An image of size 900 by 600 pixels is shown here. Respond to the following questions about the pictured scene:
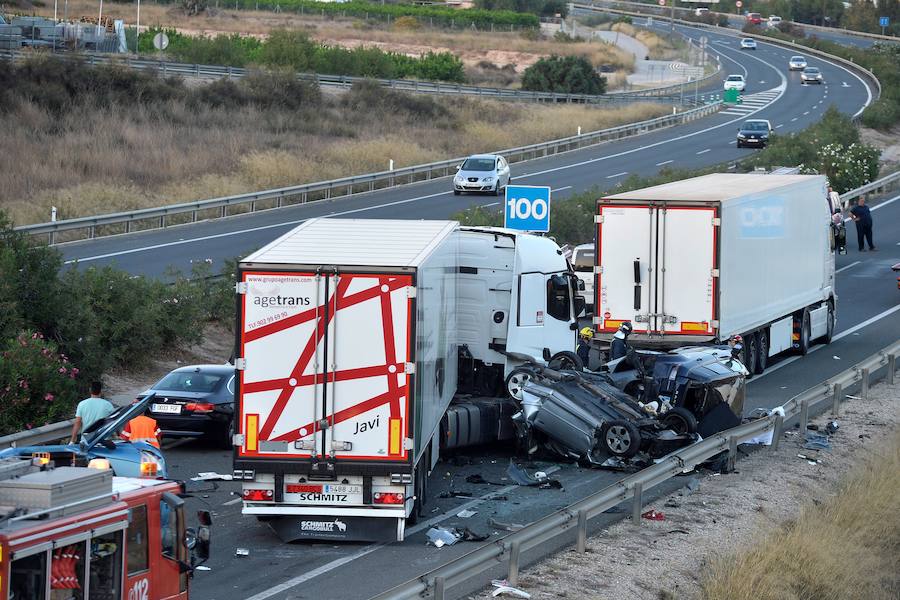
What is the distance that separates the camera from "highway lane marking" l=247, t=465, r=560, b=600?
11.5 metres

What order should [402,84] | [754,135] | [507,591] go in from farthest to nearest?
[402,84] → [754,135] → [507,591]

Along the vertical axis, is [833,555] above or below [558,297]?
below

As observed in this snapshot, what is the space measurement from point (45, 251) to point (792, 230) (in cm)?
1351

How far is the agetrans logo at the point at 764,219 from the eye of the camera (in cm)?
2236

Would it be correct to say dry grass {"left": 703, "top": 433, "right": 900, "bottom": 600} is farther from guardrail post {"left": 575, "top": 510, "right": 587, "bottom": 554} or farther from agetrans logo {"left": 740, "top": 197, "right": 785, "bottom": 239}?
agetrans logo {"left": 740, "top": 197, "right": 785, "bottom": 239}

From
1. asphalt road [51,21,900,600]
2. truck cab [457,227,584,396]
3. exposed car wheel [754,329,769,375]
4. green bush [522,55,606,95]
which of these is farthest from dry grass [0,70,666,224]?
truck cab [457,227,584,396]

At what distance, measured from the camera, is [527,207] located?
24.5 metres

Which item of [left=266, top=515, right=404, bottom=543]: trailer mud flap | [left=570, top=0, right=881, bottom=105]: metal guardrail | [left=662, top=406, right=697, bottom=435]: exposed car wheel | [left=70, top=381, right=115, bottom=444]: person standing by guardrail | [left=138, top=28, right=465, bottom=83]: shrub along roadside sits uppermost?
[left=570, top=0, right=881, bottom=105]: metal guardrail

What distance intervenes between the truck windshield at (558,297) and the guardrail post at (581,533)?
665 centimetres

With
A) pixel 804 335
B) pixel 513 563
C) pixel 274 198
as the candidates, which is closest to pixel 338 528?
pixel 513 563

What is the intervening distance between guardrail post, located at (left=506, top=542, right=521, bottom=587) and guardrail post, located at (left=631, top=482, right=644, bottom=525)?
8.03ft

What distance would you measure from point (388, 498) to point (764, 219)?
12.7m

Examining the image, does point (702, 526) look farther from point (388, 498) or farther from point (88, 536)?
point (88, 536)

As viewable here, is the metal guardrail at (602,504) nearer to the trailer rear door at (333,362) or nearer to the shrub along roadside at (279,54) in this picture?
the trailer rear door at (333,362)
